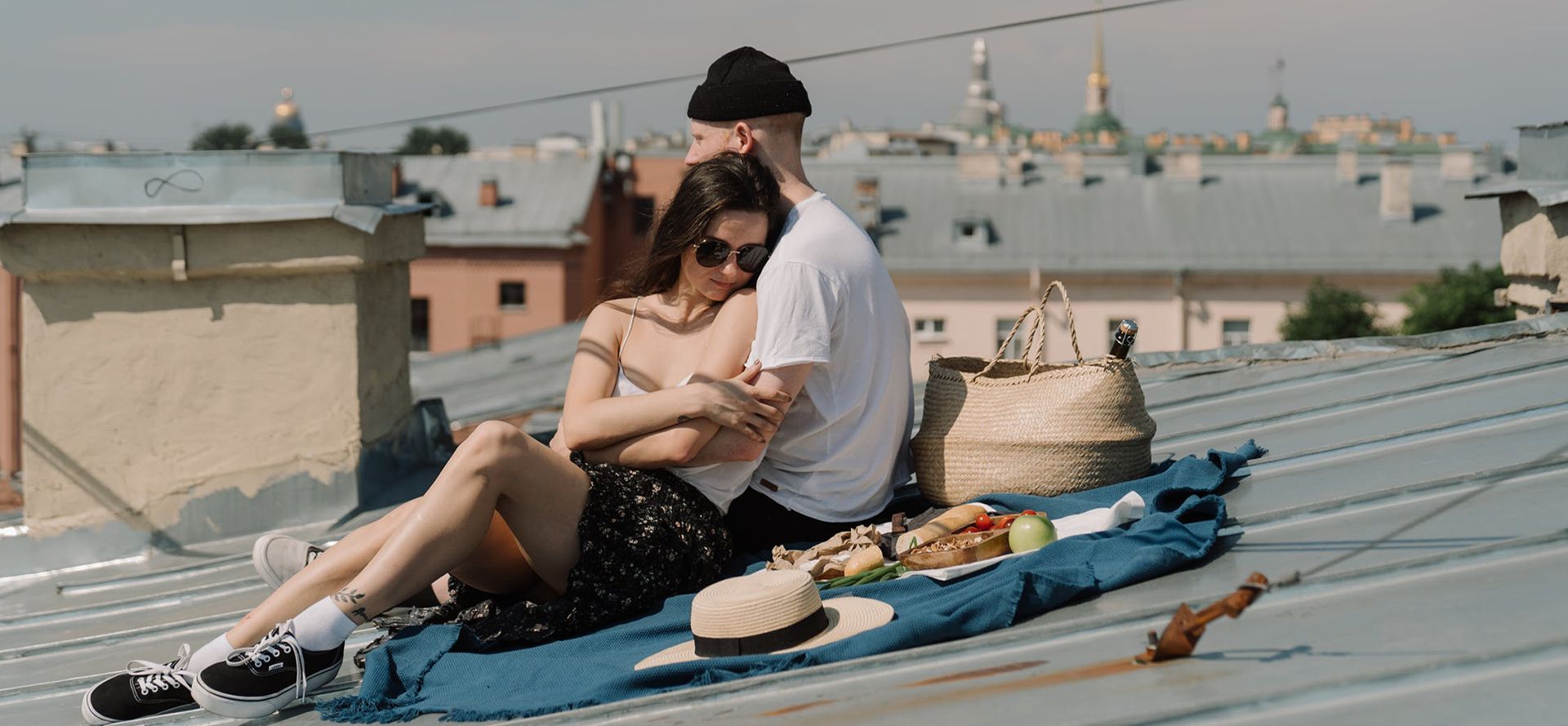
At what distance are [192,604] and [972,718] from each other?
2.73m

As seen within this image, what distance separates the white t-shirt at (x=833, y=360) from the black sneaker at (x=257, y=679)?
1113mm

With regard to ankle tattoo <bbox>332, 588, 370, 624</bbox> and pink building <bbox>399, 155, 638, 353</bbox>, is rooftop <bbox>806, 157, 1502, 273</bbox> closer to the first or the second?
pink building <bbox>399, 155, 638, 353</bbox>

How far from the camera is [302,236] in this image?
487 centimetres

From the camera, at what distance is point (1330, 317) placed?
30.1m

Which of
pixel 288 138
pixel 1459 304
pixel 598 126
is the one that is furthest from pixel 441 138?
pixel 288 138

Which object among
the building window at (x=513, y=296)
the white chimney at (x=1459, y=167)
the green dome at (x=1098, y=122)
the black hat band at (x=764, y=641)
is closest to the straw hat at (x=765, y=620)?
the black hat band at (x=764, y=641)

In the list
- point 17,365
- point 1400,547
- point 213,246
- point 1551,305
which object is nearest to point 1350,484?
point 1400,547

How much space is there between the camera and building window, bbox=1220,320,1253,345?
3167 cm

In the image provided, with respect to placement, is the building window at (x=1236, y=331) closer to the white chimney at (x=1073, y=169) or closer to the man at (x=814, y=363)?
the white chimney at (x=1073, y=169)

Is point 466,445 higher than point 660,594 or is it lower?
higher

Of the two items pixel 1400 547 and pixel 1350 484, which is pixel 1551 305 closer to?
pixel 1350 484

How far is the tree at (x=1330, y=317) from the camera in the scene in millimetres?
30000

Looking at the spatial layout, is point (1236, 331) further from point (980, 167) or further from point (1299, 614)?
point (1299, 614)

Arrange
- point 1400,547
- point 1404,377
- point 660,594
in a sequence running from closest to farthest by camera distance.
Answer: point 1400,547 < point 660,594 < point 1404,377
